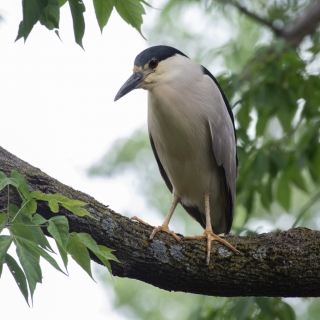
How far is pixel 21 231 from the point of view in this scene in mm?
1764

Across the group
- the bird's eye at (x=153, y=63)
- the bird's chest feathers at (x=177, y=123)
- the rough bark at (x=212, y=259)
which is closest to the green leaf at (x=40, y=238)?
the rough bark at (x=212, y=259)

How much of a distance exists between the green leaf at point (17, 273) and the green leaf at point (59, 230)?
0.46ft

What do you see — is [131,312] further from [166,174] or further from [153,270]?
[153,270]

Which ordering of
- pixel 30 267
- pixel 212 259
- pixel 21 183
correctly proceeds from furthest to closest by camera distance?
pixel 212 259
pixel 21 183
pixel 30 267

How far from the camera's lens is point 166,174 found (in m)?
4.05

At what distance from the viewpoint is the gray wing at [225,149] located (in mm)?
3643

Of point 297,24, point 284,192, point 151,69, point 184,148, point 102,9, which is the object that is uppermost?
point 297,24

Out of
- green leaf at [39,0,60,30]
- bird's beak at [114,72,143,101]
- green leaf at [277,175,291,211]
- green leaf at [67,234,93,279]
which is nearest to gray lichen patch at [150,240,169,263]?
green leaf at [67,234,93,279]

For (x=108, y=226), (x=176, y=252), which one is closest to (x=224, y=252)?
(x=176, y=252)

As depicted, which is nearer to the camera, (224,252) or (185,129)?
(224,252)

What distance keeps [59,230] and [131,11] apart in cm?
93

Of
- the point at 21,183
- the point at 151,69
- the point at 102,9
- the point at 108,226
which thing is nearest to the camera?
the point at 21,183

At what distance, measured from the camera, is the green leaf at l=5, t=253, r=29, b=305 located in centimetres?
175

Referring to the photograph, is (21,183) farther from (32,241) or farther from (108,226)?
(108,226)
